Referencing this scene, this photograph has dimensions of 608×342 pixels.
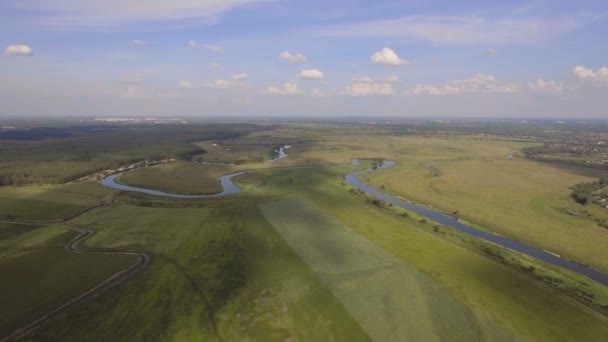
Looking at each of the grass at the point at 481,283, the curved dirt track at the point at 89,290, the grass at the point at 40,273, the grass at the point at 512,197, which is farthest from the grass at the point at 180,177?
the grass at the point at 512,197

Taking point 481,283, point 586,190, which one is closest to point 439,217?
point 481,283

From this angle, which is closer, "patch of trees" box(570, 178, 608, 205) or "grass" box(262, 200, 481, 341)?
"grass" box(262, 200, 481, 341)

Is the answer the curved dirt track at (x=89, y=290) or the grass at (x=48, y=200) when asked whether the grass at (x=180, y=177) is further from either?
the curved dirt track at (x=89, y=290)

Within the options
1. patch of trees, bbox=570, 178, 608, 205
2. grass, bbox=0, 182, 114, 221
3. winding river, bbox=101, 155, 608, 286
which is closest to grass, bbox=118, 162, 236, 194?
winding river, bbox=101, 155, 608, 286

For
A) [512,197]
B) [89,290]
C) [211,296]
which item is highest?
[512,197]

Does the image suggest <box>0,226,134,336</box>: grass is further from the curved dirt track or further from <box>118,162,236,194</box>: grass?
<box>118,162,236,194</box>: grass

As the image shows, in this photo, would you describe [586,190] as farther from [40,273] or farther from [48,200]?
[48,200]

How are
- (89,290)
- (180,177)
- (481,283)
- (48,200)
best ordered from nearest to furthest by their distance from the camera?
(89,290), (481,283), (48,200), (180,177)
